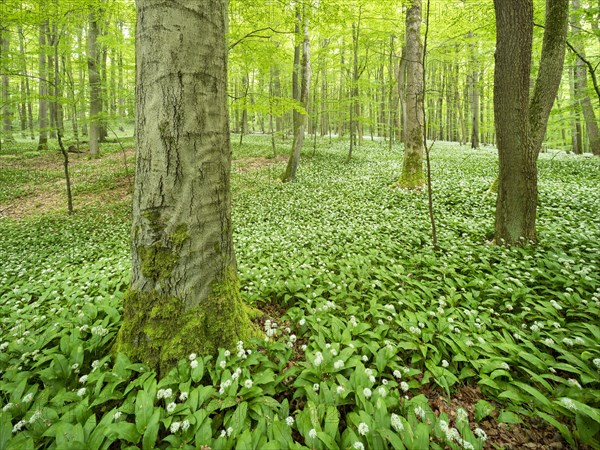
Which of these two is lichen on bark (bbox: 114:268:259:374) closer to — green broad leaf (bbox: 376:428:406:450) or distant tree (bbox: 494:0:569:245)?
green broad leaf (bbox: 376:428:406:450)

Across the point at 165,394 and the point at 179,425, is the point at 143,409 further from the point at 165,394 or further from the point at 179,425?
the point at 179,425

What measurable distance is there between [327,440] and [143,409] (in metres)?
1.29

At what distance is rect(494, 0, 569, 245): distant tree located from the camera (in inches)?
172

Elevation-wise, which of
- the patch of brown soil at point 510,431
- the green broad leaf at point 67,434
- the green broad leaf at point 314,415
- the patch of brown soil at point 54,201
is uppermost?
the patch of brown soil at point 54,201

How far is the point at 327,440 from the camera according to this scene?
5.74 feet

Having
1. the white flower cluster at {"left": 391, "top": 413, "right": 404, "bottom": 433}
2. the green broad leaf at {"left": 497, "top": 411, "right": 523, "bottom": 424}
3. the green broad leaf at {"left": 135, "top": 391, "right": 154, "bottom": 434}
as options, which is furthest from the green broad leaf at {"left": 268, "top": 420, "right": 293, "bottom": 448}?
the green broad leaf at {"left": 497, "top": 411, "right": 523, "bottom": 424}

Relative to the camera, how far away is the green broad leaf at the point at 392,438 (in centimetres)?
169

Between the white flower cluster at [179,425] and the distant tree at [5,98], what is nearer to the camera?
the white flower cluster at [179,425]

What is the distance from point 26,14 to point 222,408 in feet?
35.0

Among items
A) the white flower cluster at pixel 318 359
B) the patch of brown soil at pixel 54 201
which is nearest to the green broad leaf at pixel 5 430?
the white flower cluster at pixel 318 359

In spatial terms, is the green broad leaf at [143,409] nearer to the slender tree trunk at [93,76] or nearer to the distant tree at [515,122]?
the distant tree at [515,122]

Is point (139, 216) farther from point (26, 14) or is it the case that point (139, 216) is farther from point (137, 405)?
point (26, 14)

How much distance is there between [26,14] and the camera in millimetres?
7102

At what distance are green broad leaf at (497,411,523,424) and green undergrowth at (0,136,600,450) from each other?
0.5 inches
